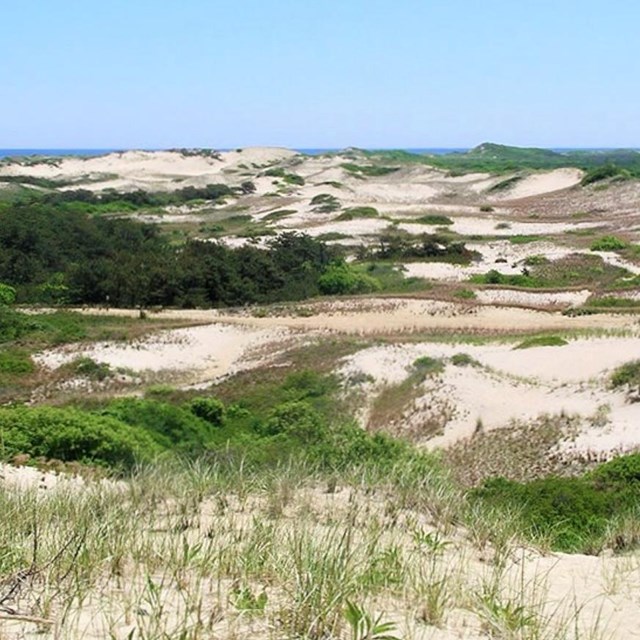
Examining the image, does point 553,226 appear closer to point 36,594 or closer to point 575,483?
point 575,483

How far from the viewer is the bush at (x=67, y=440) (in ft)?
38.8

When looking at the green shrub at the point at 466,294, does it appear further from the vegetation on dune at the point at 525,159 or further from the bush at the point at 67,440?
the vegetation on dune at the point at 525,159

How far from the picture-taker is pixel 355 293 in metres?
37.8

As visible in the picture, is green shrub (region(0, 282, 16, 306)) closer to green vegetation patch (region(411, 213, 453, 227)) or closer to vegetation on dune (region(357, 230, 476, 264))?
vegetation on dune (region(357, 230, 476, 264))

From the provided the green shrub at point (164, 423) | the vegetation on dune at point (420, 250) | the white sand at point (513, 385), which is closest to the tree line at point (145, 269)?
the vegetation on dune at point (420, 250)

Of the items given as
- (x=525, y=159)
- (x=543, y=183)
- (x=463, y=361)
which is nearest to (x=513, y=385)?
(x=463, y=361)

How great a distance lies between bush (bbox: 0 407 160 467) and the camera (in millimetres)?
11820

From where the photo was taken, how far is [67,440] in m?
12.0

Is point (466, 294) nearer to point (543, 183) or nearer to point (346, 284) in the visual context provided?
point (346, 284)

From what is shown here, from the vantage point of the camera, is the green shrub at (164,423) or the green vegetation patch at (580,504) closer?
the green vegetation patch at (580,504)

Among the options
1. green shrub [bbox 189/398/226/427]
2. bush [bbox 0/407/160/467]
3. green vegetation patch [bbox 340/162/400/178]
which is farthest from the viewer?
green vegetation patch [bbox 340/162/400/178]

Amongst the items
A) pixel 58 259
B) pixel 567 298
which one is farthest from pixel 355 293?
pixel 58 259

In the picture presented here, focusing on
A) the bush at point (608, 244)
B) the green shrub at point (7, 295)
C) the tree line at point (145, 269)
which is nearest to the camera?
the tree line at point (145, 269)

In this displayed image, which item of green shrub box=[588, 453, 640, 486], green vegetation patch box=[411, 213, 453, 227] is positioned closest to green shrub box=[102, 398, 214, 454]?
green shrub box=[588, 453, 640, 486]
